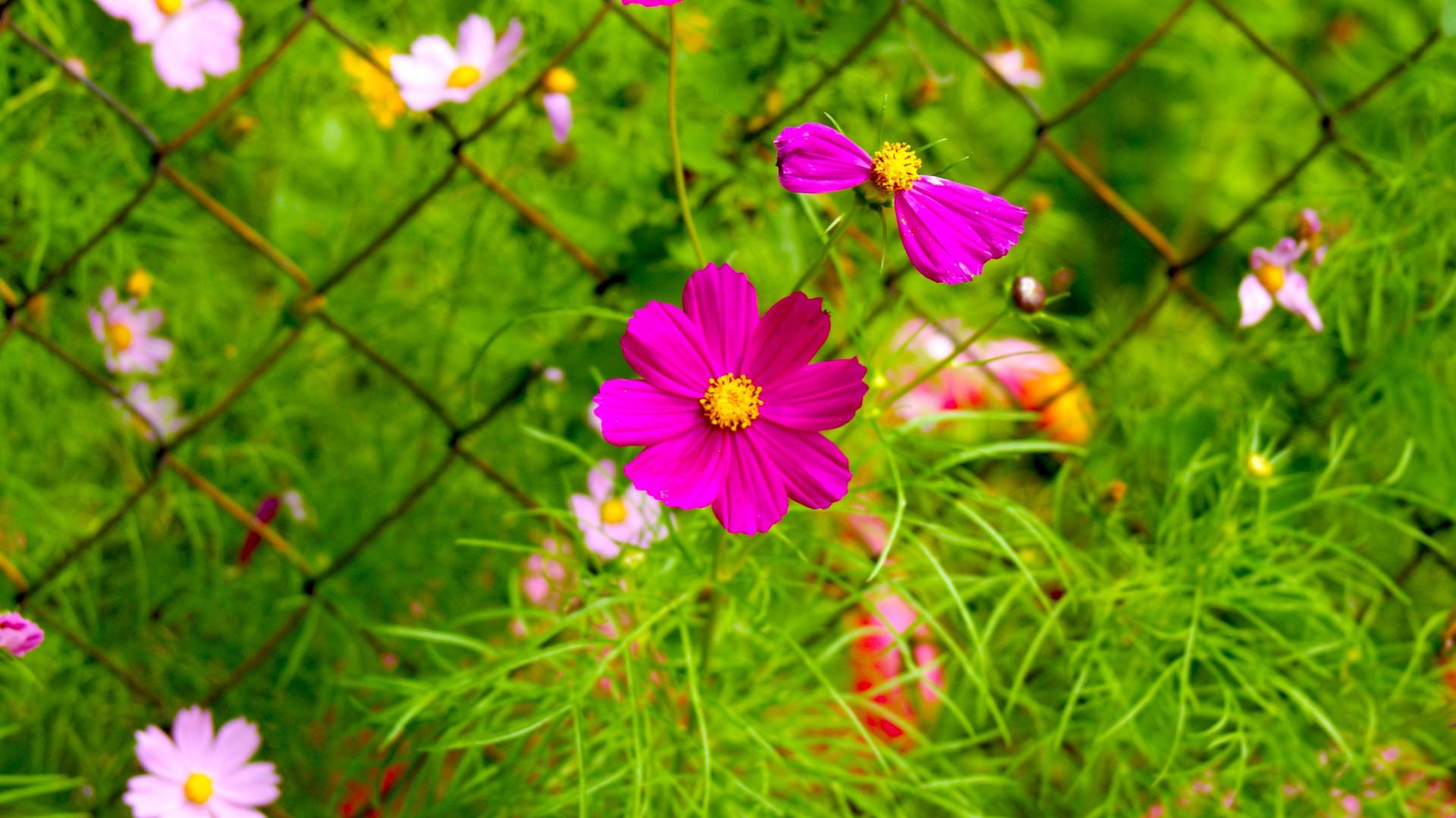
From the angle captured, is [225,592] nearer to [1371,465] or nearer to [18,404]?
[18,404]

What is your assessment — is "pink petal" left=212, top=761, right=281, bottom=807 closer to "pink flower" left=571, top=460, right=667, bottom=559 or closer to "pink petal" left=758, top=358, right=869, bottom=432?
"pink flower" left=571, top=460, right=667, bottom=559

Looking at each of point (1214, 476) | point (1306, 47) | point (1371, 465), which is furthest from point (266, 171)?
point (1306, 47)

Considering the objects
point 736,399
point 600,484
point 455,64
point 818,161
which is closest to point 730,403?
point 736,399

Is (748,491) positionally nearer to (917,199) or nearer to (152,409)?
(917,199)

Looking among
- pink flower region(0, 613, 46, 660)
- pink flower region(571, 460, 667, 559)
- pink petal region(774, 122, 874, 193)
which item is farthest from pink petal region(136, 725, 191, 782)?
pink petal region(774, 122, 874, 193)

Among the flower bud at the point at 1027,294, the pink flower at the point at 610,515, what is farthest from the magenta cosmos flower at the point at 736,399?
the pink flower at the point at 610,515
